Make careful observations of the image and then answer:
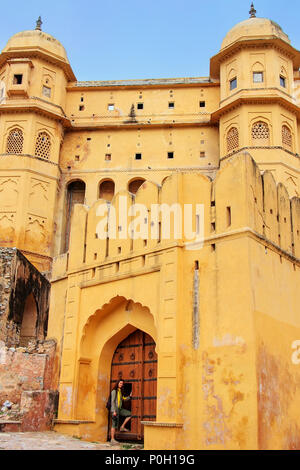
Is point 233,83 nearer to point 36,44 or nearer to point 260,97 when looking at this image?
point 260,97

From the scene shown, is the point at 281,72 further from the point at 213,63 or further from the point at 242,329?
the point at 242,329

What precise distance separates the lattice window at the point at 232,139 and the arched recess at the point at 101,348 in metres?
15.9

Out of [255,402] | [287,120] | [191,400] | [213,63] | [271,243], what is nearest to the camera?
[255,402]

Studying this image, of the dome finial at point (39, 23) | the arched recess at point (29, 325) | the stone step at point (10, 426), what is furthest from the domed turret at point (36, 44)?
the stone step at point (10, 426)

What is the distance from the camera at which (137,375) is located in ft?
35.3

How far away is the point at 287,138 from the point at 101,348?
1769 centimetres

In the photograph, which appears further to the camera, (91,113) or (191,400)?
(91,113)

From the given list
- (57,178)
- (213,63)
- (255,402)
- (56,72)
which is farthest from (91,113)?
(255,402)

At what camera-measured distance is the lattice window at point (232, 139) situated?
2545 cm

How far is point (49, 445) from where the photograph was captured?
9.20m

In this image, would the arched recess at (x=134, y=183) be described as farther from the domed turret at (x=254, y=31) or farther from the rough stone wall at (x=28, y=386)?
the rough stone wall at (x=28, y=386)

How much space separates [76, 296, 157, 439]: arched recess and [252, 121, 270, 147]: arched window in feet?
52.0

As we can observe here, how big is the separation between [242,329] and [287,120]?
18841 millimetres

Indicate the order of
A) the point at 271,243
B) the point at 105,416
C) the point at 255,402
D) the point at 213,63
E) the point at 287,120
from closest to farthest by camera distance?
1. the point at 255,402
2. the point at 271,243
3. the point at 105,416
4. the point at 287,120
5. the point at 213,63
